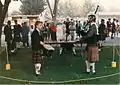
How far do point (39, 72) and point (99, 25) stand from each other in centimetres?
122

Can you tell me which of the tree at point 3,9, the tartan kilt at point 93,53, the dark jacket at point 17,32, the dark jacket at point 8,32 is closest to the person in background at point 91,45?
the tartan kilt at point 93,53

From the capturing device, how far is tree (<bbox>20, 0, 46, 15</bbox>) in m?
6.56

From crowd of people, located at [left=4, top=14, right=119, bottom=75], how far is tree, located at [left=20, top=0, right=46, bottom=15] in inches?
7.4

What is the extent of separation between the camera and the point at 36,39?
657 centimetres

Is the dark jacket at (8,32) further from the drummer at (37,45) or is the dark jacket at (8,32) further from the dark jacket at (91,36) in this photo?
the dark jacket at (91,36)

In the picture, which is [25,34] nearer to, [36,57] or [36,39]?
[36,39]

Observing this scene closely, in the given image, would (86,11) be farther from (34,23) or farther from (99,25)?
(34,23)

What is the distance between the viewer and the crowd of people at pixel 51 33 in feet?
21.6

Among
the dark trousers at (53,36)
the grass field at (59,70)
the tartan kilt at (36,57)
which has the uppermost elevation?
the dark trousers at (53,36)

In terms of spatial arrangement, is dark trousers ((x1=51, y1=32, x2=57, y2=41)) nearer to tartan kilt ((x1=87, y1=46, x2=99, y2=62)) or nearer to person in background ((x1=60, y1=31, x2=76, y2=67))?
person in background ((x1=60, y1=31, x2=76, y2=67))

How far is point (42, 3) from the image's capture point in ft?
21.9

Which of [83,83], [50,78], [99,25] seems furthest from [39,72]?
[99,25]

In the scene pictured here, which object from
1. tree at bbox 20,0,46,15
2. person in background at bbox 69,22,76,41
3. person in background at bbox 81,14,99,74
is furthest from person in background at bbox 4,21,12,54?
person in background at bbox 81,14,99,74

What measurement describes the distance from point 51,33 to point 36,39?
26 centimetres
